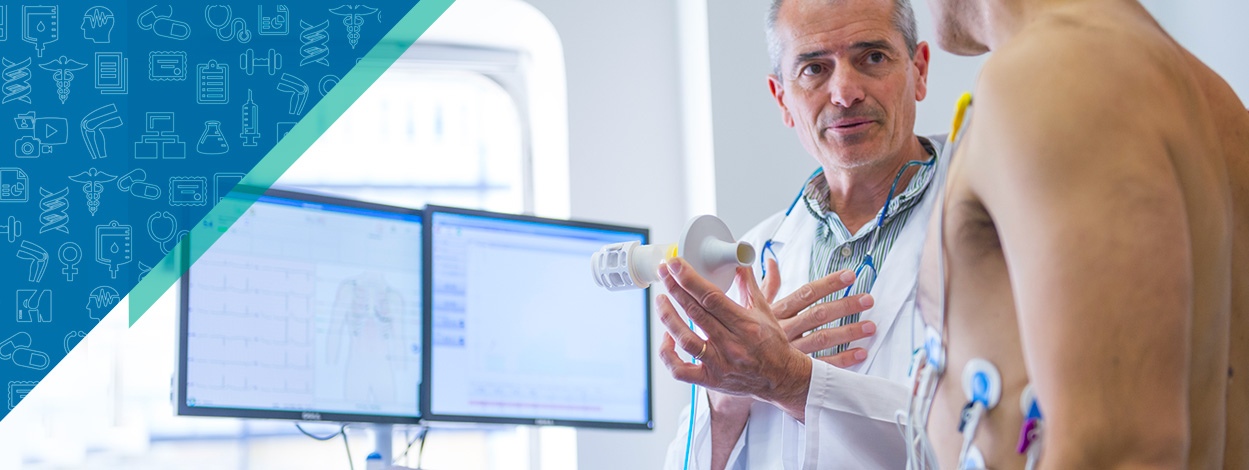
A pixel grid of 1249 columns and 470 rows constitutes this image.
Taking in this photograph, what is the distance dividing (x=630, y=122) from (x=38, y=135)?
148 centimetres

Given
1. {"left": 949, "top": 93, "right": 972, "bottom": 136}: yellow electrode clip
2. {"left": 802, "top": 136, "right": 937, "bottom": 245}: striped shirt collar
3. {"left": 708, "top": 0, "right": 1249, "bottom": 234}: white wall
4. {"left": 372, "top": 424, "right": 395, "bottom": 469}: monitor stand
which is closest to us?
{"left": 949, "top": 93, "right": 972, "bottom": 136}: yellow electrode clip

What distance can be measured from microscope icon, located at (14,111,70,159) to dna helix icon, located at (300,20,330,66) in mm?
600

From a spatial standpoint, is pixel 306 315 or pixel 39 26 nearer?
pixel 306 315

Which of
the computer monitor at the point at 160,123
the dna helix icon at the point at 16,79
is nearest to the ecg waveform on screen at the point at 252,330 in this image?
the computer monitor at the point at 160,123

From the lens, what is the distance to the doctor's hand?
1.18 metres

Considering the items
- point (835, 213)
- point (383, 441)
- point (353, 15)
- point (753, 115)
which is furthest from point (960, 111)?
point (353, 15)

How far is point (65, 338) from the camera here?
2.41m

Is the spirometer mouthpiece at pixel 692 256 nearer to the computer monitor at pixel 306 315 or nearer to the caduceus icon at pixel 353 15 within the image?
the computer monitor at pixel 306 315

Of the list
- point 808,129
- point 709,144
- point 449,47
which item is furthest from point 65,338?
point 808,129

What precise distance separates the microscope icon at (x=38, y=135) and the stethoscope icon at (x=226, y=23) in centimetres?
43

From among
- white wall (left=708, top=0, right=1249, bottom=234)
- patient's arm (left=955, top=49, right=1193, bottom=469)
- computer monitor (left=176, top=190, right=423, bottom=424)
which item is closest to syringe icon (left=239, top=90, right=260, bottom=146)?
computer monitor (left=176, top=190, right=423, bottom=424)

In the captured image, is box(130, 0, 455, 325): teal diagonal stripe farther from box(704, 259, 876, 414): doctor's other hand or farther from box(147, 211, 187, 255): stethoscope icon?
box(704, 259, 876, 414): doctor's other hand

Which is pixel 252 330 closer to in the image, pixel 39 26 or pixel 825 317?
pixel 825 317

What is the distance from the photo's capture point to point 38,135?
234cm
